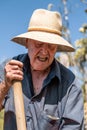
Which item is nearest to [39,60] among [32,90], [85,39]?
[32,90]

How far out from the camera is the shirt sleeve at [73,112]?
3.09 m

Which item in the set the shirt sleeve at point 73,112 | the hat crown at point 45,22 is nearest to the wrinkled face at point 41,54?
the hat crown at point 45,22

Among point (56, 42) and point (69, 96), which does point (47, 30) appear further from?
point (69, 96)

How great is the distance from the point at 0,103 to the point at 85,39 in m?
12.7

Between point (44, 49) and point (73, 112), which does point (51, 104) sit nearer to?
point (73, 112)

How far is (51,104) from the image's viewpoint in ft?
10.2

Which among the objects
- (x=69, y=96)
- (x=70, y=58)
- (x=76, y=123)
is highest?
(x=69, y=96)

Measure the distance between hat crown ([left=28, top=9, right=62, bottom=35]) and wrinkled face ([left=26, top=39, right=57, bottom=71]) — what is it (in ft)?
0.52

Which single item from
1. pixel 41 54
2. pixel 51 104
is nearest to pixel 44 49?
pixel 41 54

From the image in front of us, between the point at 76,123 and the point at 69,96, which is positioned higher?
the point at 69,96

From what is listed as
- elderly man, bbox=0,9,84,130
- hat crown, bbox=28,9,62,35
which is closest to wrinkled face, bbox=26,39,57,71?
elderly man, bbox=0,9,84,130

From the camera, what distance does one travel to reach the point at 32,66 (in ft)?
9.98

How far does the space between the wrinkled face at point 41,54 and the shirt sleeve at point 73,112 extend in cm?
33

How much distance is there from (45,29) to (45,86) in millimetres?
435
